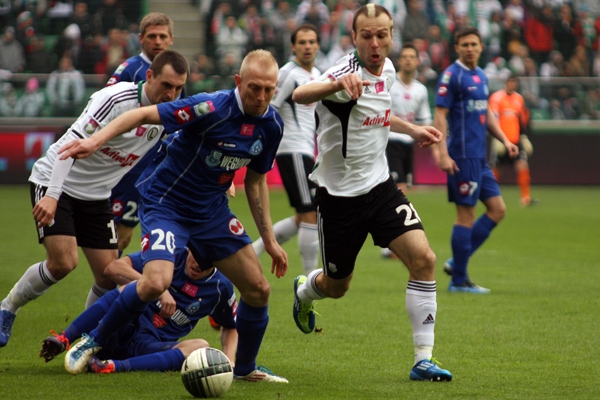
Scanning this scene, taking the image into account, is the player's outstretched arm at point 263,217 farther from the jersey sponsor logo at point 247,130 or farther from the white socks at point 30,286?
the white socks at point 30,286

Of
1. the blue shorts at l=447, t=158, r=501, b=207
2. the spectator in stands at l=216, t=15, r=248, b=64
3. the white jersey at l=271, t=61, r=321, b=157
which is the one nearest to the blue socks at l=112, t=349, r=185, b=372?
the white jersey at l=271, t=61, r=321, b=157

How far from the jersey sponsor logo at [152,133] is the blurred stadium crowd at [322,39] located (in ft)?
46.3

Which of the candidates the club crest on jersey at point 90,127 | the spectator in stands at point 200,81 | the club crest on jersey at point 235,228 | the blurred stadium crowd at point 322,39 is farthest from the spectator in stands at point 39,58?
the club crest on jersey at point 235,228

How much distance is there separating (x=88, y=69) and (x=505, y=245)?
12.5 metres

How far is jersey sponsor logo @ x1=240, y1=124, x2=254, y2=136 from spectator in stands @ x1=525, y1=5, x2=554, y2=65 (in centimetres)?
2036

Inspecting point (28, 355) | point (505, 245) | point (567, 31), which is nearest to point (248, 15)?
point (567, 31)

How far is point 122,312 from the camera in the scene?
17.5 ft

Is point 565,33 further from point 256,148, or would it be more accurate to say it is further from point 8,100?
point 256,148

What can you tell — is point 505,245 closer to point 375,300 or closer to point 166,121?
point 375,300

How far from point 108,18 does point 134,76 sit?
16087 millimetres

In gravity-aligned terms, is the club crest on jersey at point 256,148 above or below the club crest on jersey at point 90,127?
below

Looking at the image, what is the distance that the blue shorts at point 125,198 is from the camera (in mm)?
7406

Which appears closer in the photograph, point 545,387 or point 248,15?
point 545,387

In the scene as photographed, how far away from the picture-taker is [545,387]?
5.26 meters
